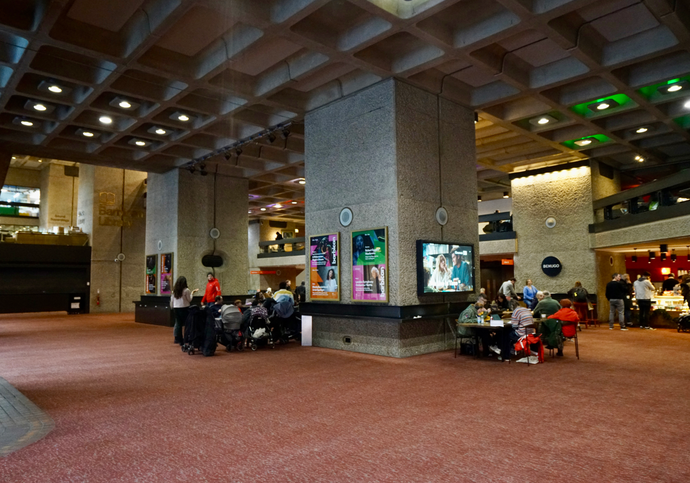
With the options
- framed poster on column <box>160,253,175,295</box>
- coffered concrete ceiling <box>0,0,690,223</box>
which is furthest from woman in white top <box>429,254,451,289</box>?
framed poster on column <box>160,253,175,295</box>

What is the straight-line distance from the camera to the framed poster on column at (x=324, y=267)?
9539mm

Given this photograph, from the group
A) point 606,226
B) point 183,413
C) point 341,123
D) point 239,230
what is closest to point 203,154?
point 239,230

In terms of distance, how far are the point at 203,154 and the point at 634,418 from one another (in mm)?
12883

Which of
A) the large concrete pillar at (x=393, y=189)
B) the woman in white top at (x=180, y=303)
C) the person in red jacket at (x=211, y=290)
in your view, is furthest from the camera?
the person in red jacket at (x=211, y=290)

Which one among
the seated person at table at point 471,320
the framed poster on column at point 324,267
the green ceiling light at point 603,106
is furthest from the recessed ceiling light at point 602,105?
the framed poster on column at point 324,267

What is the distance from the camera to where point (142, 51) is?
314 inches

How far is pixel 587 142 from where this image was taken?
1331cm

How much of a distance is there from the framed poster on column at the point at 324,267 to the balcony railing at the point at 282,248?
15.6 metres

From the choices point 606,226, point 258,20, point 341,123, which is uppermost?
point 258,20

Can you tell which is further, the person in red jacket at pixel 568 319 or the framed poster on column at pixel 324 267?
the framed poster on column at pixel 324 267

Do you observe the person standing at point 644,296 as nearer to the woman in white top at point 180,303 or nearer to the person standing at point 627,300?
the person standing at point 627,300

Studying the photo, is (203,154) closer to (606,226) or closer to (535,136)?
(535,136)

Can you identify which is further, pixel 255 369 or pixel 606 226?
pixel 606 226

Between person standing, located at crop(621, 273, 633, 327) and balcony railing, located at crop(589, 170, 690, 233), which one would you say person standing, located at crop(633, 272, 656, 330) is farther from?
balcony railing, located at crop(589, 170, 690, 233)
